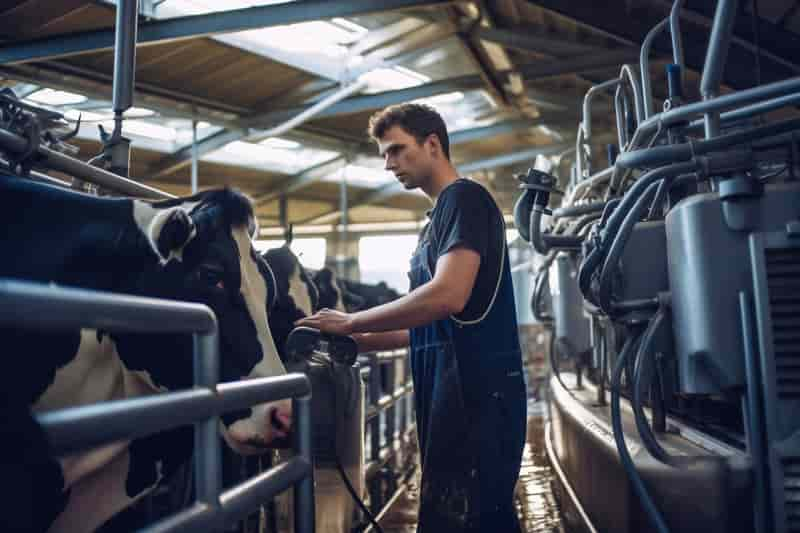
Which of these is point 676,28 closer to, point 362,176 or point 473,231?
point 473,231

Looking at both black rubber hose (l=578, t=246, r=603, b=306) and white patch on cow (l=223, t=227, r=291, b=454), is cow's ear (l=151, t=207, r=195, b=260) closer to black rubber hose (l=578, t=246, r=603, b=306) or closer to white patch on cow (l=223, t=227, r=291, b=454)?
white patch on cow (l=223, t=227, r=291, b=454)

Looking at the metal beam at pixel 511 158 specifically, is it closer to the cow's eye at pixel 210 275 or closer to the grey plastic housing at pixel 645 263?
the grey plastic housing at pixel 645 263

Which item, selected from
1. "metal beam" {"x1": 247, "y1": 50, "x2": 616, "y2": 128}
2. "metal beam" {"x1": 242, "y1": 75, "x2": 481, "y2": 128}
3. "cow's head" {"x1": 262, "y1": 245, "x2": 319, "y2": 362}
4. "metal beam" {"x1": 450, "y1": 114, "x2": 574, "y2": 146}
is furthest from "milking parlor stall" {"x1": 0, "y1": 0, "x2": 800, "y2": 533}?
"metal beam" {"x1": 450, "y1": 114, "x2": 574, "y2": 146}

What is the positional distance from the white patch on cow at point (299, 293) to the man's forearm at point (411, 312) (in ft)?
5.66

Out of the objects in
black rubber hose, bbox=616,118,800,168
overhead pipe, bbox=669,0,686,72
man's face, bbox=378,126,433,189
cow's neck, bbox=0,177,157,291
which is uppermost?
overhead pipe, bbox=669,0,686,72

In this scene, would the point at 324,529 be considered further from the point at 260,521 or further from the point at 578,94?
the point at 578,94

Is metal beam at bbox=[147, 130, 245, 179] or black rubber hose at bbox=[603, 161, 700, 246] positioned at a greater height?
metal beam at bbox=[147, 130, 245, 179]

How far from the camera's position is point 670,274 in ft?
5.65

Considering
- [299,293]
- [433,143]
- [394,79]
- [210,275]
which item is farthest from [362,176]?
[210,275]

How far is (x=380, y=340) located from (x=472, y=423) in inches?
18.3

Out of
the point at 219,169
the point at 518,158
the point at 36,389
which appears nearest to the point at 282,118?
the point at 219,169

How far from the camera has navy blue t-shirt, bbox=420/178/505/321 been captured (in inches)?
64.4

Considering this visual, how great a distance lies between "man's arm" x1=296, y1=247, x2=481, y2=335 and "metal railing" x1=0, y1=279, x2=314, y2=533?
32 cm

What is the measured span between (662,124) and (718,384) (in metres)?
0.63
